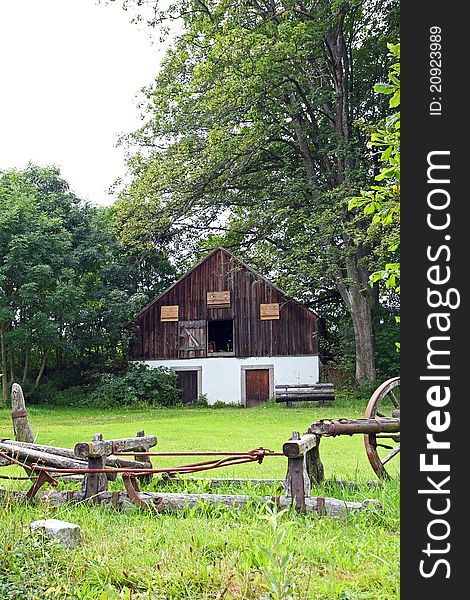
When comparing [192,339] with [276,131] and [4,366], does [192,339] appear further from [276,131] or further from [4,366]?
[276,131]

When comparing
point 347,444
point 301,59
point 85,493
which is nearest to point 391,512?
point 85,493

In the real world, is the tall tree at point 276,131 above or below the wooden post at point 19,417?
above

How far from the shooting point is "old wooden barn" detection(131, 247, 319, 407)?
30.3 meters

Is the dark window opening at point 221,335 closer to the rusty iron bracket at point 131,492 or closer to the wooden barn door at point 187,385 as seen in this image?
the wooden barn door at point 187,385

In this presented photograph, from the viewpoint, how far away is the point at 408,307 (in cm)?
255

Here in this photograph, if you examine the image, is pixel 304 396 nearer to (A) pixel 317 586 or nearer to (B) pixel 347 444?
(B) pixel 347 444

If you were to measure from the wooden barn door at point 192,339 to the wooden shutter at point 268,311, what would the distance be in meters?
2.55

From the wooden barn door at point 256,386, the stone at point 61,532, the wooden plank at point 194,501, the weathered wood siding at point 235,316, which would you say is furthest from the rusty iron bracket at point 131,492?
the wooden barn door at point 256,386

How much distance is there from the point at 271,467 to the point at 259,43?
58.5ft

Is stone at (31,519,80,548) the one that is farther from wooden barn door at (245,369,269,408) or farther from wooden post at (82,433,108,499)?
wooden barn door at (245,369,269,408)

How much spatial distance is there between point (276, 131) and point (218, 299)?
7.64 m

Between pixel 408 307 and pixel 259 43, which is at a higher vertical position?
pixel 259 43

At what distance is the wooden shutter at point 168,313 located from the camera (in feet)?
104

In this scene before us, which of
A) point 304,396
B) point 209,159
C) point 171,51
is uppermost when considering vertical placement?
point 171,51
